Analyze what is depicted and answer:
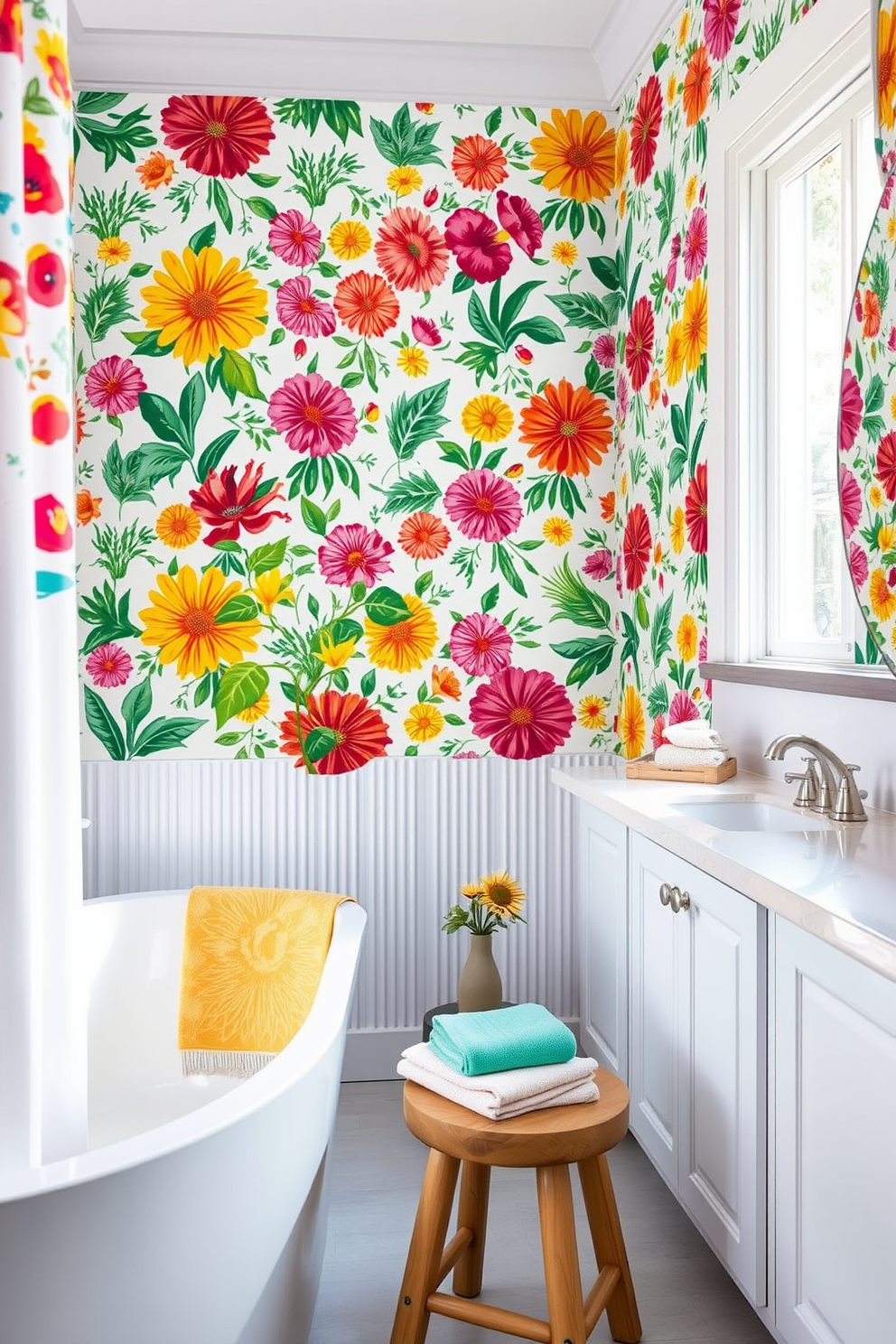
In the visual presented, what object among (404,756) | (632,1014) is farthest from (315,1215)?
(404,756)

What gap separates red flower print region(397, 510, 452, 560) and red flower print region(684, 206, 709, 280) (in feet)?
3.17

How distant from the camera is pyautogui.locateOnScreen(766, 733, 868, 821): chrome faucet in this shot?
1.88m

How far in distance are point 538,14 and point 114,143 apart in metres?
1.22

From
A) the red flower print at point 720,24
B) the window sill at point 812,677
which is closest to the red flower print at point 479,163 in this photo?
the red flower print at point 720,24

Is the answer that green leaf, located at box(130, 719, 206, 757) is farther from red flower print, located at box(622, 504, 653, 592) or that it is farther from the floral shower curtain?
the floral shower curtain

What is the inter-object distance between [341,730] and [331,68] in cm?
185

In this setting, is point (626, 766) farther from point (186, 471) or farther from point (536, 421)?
point (186, 471)

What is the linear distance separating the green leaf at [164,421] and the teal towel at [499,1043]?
76.3 inches

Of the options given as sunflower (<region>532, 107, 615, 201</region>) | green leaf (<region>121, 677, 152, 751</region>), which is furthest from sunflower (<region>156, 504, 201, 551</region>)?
sunflower (<region>532, 107, 615, 201</region>)

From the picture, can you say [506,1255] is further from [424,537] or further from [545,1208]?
[424,537]

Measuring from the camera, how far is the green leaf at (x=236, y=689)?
10.4 feet

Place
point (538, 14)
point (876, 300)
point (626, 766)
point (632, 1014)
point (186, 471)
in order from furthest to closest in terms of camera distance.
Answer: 1. point (186, 471)
2. point (538, 14)
3. point (626, 766)
4. point (632, 1014)
5. point (876, 300)

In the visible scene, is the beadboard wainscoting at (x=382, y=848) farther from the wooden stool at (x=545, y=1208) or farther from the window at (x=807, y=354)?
the wooden stool at (x=545, y=1208)

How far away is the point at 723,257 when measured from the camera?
2.48 meters
